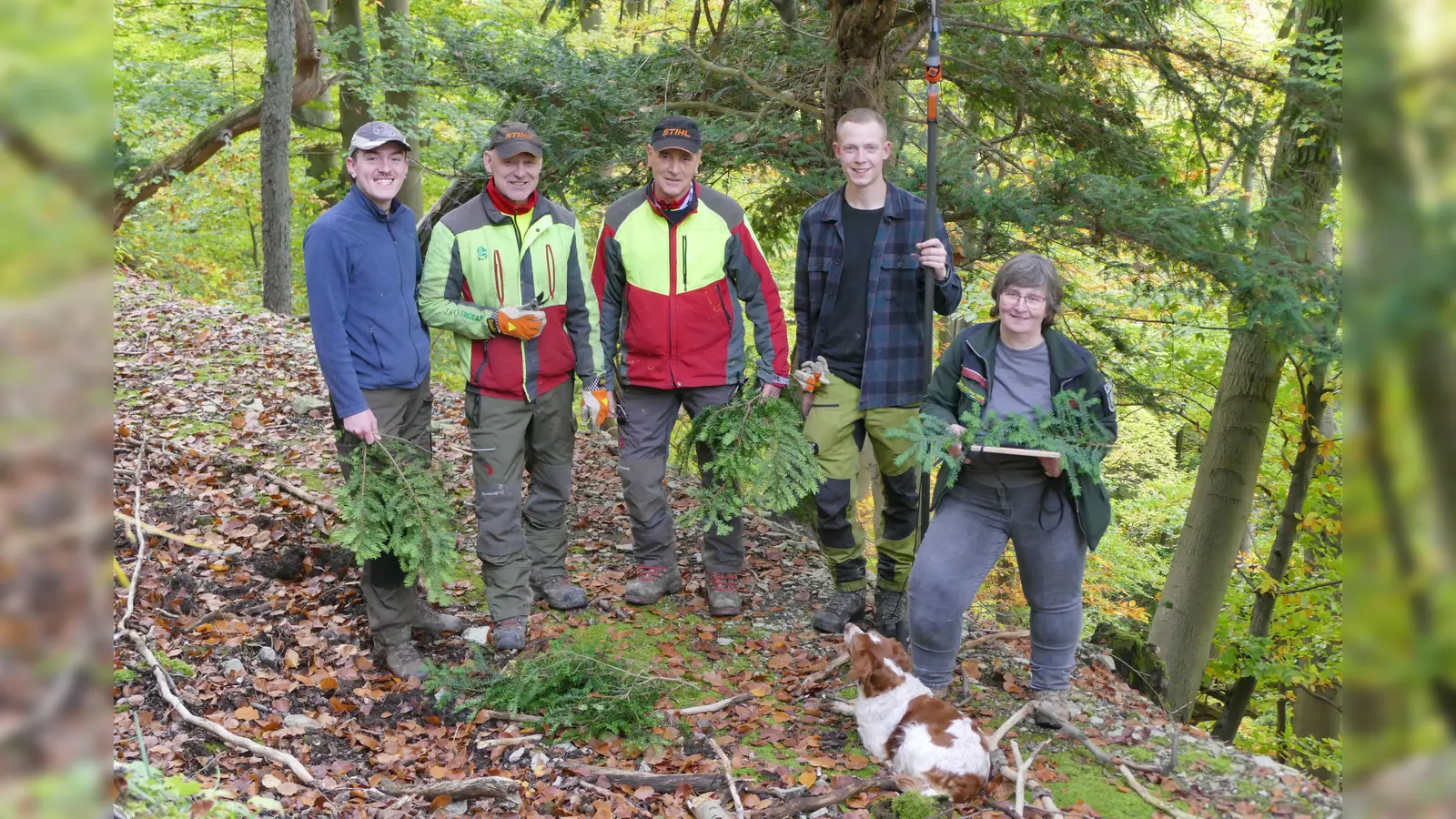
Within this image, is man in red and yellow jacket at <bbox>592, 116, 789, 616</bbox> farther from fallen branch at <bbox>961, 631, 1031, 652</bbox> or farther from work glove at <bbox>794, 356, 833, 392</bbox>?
fallen branch at <bbox>961, 631, 1031, 652</bbox>

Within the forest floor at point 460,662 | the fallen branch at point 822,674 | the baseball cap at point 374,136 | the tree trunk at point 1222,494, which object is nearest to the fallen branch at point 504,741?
the forest floor at point 460,662

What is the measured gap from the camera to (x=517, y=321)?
4.74 meters

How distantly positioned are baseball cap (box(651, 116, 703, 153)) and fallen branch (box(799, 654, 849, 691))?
107 inches

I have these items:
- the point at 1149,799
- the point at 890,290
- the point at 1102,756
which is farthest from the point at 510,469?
the point at 1149,799

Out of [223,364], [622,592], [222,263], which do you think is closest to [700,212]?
[622,592]

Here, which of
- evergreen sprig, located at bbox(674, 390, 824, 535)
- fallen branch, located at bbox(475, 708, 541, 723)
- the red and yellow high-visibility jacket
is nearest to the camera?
fallen branch, located at bbox(475, 708, 541, 723)

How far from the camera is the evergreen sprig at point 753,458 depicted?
5008mm

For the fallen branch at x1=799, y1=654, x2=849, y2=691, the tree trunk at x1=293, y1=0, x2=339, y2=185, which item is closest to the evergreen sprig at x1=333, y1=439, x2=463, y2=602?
the fallen branch at x1=799, y1=654, x2=849, y2=691

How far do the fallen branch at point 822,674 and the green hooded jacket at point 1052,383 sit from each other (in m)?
1.43

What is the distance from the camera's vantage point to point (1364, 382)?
709mm

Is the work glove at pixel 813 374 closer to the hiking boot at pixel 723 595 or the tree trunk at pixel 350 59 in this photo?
the hiking boot at pixel 723 595

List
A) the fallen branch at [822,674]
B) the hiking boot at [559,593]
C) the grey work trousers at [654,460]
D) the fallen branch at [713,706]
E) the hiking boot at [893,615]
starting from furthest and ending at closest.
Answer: the hiking boot at [559,593]
the grey work trousers at [654,460]
the hiking boot at [893,615]
the fallen branch at [822,674]
the fallen branch at [713,706]

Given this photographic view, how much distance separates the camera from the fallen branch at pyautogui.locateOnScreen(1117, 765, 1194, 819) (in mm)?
3902

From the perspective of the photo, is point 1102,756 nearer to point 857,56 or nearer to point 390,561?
point 390,561
